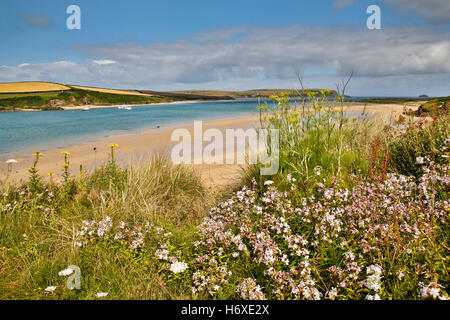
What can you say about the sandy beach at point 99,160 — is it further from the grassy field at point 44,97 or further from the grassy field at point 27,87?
the grassy field at point 27,87

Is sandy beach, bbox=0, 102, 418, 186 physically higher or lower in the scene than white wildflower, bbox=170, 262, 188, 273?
higher

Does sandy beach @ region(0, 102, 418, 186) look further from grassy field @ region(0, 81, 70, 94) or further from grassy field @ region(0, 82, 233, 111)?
grassy field @ region(0, 81, 70, 94)

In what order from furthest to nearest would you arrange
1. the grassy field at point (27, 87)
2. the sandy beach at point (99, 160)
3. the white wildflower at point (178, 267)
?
the grassy field at point (27, 87) → the sandy beach at point (99, 160) → the white wildflower at point (178, 267)

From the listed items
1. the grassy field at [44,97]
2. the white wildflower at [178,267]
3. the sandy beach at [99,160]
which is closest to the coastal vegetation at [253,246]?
the white wildflower at [178,267]

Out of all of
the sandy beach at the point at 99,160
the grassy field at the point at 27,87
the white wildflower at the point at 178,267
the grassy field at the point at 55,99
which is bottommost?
the white wildflower at the point at 178,267

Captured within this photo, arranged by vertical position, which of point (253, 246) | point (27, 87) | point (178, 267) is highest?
point (27, 87)

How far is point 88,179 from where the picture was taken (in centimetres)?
605

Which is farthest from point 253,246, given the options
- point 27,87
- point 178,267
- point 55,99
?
point 27,87

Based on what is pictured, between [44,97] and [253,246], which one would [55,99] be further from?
[253,246]

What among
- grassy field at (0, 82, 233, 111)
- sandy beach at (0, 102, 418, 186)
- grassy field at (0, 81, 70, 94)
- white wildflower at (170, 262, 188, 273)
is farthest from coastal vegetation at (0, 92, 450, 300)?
grassy field at (0, 81, 70, 94)

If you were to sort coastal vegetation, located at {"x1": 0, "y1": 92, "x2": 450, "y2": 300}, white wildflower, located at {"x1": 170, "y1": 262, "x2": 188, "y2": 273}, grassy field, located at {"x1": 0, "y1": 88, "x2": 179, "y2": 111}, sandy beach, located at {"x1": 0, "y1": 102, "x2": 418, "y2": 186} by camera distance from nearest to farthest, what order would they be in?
coastal vegetation, located at {"x1": 0, "y1": 92, "x2": 450, "y2": 300} → white wildflower, located at {"x1": 170, "y1": 262, "x2": 188, "y2": 273} → sandy beach, located at {"x1": 0, "y1": 102, "x2": 418, "y2": 186} → grassy field, located at {"x1": 0, "y1": 88, "x2": 179, "y2": 111}

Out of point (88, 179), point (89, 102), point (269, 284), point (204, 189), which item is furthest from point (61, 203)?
point (89, 102)
